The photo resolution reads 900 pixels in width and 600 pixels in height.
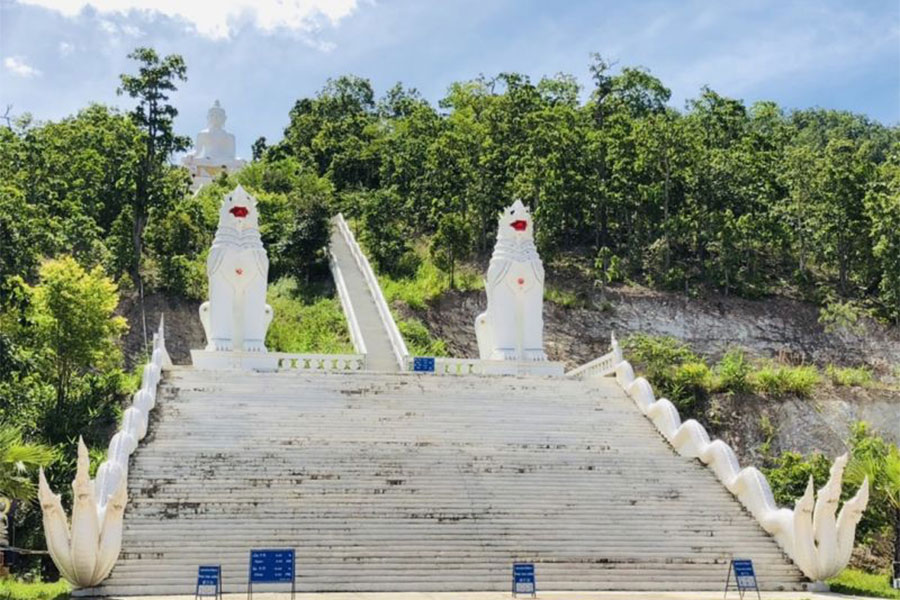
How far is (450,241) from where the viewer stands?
1294 inches

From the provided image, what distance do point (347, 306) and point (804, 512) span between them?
1864cm

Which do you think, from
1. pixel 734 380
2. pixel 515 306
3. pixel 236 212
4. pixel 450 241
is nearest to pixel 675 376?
pixel 734 380

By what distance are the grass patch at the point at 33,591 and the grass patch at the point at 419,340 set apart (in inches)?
648

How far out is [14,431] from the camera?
14.8m

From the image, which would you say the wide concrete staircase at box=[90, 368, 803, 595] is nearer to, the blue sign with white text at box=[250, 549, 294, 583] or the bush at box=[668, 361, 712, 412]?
the blue sign with white text at box=[250, 549, 294, 583]

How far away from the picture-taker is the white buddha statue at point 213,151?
71.2m

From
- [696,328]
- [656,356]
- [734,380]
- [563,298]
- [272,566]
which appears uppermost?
[563,298]

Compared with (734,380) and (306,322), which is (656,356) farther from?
(306,322)

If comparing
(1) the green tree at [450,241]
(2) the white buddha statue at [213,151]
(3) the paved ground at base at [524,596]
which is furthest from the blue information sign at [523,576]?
(2) the white buddha statue at [213,151]

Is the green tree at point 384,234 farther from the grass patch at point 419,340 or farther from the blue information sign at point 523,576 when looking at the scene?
the blue information sign at point 523,576

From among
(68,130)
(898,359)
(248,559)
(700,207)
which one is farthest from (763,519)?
(68,130)

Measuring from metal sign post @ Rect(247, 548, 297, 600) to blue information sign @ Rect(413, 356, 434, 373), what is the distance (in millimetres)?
10958

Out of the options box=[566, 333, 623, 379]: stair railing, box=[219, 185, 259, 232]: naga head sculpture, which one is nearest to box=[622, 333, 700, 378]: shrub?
box=[566, 333, 623, 379]: stair railing

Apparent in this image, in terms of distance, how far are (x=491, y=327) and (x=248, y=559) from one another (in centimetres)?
1163
